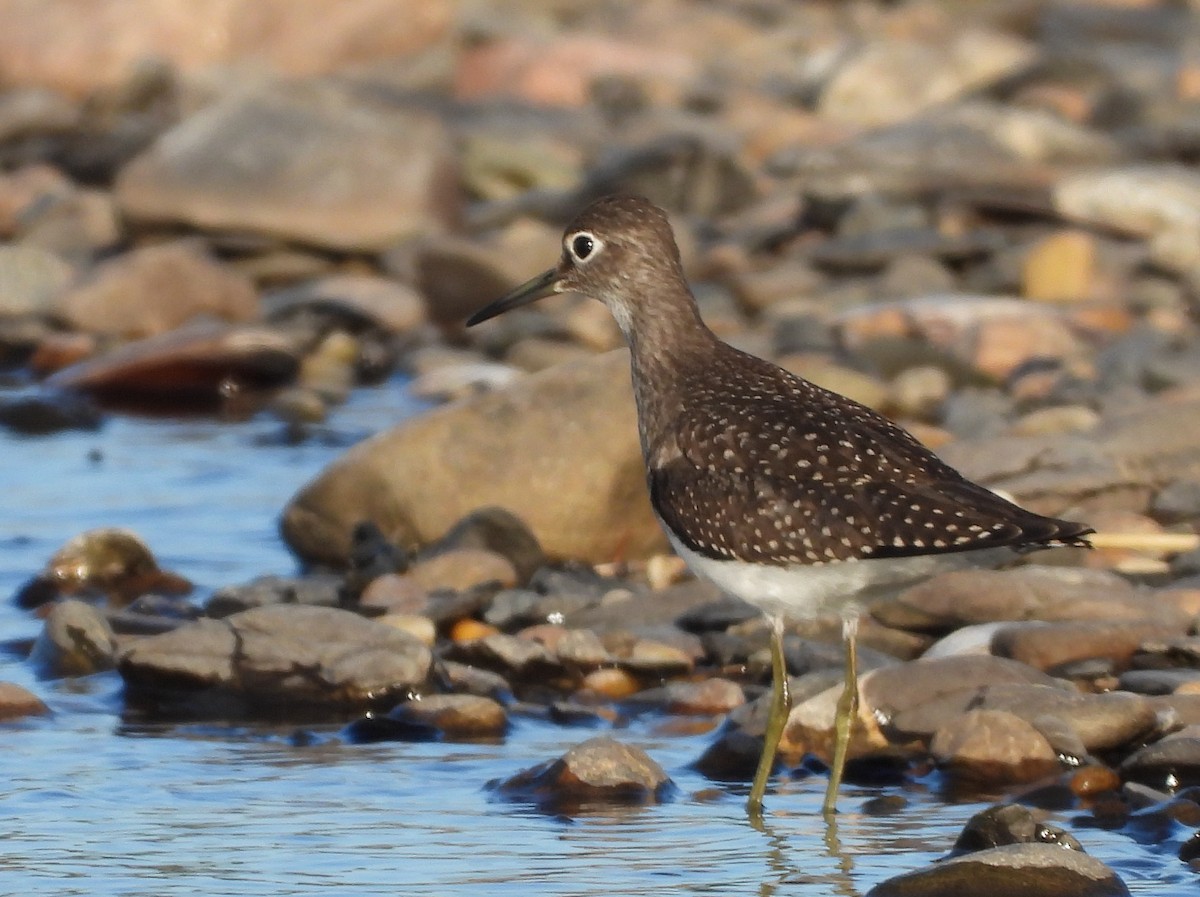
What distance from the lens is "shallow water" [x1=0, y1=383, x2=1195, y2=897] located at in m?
6.65

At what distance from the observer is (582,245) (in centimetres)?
872

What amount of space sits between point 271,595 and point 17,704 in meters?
1.82

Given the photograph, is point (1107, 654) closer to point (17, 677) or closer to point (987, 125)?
point (17, 677)

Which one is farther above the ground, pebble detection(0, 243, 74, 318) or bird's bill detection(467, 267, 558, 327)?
pebble detection(0, 243, 74, 318)

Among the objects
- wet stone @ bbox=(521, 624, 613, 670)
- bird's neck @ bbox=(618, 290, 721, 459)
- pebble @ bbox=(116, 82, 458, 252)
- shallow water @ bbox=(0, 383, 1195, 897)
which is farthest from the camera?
pebble @ bbox=(116, 82, 458, 252)

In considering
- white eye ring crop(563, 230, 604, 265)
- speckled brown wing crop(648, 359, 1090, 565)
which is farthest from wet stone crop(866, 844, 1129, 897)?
white eye ring crop(563, 230, 604, 265)

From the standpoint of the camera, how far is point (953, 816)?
23.9 feet

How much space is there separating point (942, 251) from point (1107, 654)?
357 inches

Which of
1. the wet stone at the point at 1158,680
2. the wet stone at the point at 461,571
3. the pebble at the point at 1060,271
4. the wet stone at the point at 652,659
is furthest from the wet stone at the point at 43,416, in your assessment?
the wet stone at the point at 1158,680

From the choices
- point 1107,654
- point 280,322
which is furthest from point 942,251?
point 1107,654

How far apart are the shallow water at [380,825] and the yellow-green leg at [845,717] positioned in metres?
0.07

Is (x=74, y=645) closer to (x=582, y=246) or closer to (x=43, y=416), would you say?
(x=582, y=246)

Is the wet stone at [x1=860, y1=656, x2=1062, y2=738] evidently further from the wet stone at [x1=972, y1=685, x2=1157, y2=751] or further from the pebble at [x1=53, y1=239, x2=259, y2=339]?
the pebble at [x1=53, y1=239, x2=259, y2=339]

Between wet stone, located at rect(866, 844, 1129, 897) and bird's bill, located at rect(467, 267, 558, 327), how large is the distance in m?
3.56
